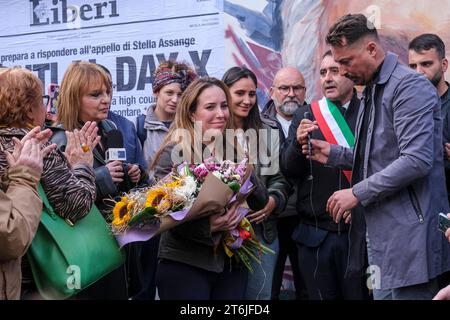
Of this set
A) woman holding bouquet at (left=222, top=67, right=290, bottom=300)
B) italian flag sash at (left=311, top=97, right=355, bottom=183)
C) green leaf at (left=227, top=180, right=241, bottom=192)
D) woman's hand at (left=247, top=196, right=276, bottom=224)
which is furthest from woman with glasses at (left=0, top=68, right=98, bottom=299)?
italian flag sash at (left=311, top=97, right=355, bottom=183)

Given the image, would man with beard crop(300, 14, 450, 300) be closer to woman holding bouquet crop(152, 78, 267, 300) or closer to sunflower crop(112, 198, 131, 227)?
woman holding bouquet crop(152, 78, 267, 300)

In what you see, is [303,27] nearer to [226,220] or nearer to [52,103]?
[52,103]

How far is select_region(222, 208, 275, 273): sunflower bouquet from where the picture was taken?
15.8 feet

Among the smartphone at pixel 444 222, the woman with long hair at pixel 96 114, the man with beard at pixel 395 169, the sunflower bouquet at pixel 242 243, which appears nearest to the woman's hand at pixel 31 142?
the woman with long hair at pixel 96 114

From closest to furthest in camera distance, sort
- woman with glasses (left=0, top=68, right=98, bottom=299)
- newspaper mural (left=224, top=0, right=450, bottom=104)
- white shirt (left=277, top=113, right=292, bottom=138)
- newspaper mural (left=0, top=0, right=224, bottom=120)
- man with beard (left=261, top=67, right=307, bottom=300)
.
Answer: woman with glasses (left=0, top=68, right=98, bottom=299) → newspaper mural (left=224, top=0, right=450, bottom=104) → man with beard (left=261, top=67, right=307, bottom=300) → white shirt (left=277, top=113, right=292, bottom=138) → newspaper mural (left=0, top=0, right=224, bottom=120)

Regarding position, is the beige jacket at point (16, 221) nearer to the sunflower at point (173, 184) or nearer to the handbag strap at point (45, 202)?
the handbag strap at point (45, 202)

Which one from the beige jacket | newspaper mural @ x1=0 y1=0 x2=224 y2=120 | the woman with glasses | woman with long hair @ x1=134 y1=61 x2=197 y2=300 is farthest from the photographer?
newspaper mural @ x1=0 y1=0 x2=224 y2=120

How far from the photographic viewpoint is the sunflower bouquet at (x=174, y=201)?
14.5 feet

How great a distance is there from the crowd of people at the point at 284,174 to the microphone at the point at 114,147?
4 centimetres

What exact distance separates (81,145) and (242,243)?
1.14 meters

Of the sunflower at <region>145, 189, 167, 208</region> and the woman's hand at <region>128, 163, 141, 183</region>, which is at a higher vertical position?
the woman's hand at <region>128, 163, 141, 183</region>
